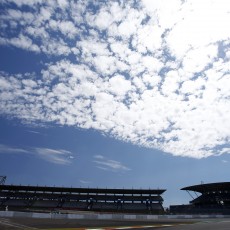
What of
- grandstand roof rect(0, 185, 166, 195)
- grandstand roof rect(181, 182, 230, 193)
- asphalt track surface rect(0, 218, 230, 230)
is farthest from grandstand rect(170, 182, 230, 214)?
asphalt track surface rect(0, 218, 230, 230)

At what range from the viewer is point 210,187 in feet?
266

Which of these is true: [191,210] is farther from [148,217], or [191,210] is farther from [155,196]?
[148,217]

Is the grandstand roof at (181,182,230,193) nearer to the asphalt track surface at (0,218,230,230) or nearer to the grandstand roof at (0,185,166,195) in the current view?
the grandstand roof at (0,185,166,195)

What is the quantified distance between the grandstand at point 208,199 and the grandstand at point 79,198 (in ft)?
23.2

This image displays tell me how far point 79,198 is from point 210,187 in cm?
3927

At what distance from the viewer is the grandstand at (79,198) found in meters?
82.1

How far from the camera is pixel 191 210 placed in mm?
74625

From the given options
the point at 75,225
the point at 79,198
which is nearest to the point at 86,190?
the point at 79,198

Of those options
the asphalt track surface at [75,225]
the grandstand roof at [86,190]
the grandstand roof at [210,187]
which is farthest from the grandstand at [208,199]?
the asphalt track surface at [75,225]

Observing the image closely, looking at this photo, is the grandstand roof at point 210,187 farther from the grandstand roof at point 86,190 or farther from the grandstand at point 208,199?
the grandstand roof at point 86,190

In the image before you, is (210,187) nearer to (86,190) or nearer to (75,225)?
(86,190)

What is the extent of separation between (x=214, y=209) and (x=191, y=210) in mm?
5859

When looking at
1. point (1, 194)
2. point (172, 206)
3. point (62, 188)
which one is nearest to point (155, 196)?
point (172, 206)

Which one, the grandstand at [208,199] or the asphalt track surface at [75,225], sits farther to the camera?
the grandstand at [208,199]
